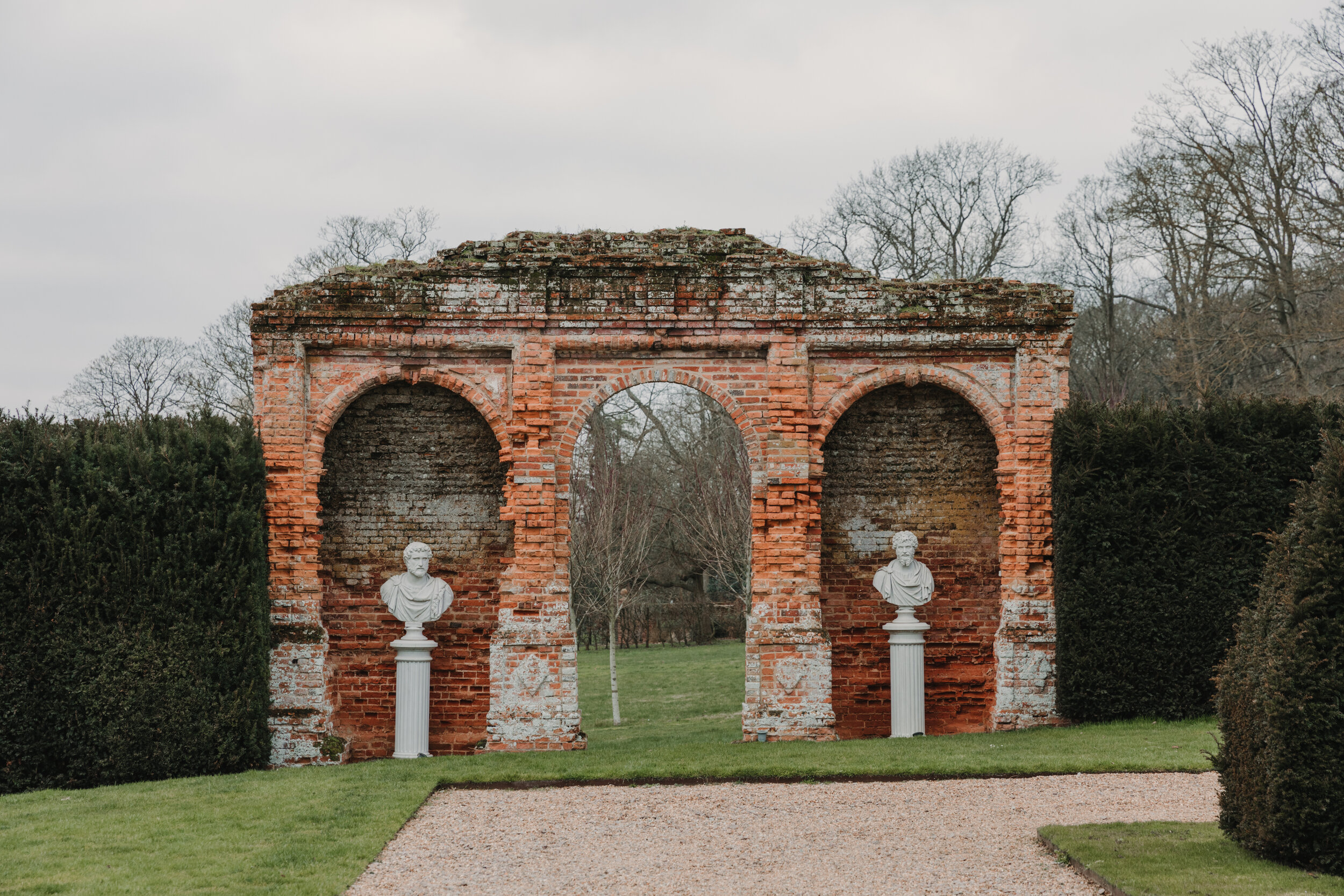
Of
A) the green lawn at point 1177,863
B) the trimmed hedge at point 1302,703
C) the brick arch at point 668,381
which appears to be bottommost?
the green lawn at point 1177,863

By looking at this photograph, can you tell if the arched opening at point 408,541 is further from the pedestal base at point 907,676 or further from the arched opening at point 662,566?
the pedestal base at point 907,676

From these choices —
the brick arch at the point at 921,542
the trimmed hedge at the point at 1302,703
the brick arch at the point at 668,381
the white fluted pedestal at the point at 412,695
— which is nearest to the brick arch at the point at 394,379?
the brick arch at the point at 668,381

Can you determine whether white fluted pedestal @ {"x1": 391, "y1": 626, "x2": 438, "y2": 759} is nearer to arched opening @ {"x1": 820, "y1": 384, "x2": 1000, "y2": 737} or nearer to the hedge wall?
arched opening @ {"x1": 820, "y1": 384, "x2": 1000, "y2": 737}

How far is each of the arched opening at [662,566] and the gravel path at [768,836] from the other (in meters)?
4.63

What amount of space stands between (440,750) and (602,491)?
26.9 ft

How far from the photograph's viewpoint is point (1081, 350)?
2953cm

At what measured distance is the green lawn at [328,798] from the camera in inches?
266

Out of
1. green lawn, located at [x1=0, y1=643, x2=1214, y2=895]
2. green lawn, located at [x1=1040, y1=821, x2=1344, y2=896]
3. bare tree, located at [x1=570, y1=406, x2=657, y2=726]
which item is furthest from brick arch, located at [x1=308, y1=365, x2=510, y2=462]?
green lawn, located at [x1=1040, y1=821, x2=1344, y2=896]

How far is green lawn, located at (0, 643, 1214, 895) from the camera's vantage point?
22.2 ft

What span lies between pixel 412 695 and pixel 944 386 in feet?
20.7

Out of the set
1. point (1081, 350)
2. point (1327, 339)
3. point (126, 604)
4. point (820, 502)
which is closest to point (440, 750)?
point (126, 604)

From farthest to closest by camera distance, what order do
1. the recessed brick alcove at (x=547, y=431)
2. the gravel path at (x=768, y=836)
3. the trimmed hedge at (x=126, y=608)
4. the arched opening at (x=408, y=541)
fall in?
the arched opening at (x=408, y=541) → the recessed brick alcove at (x=547, y=431) → the trimmed hedge at (x=126, y=608) → the gravel path at (x=768, y=836)

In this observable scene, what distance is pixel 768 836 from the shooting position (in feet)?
24.6

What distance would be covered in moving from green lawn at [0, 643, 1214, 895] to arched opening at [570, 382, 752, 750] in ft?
11.7
